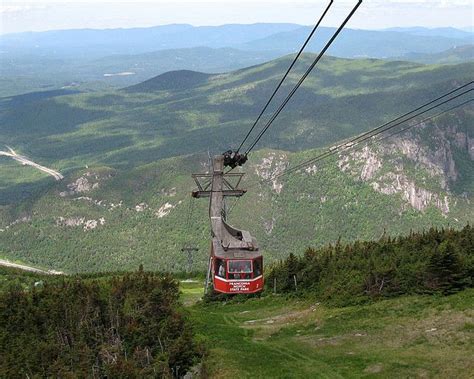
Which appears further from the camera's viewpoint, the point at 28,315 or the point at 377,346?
the point at 28,315

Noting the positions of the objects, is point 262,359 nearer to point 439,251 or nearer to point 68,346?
point 68,346

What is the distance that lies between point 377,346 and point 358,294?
1757cm

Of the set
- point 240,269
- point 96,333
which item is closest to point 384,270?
point 240,269

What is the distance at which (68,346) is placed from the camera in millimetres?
53031

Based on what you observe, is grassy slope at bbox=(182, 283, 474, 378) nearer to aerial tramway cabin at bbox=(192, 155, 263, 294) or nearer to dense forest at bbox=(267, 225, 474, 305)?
dense forest at bbox=(267, 225, 474, 305)

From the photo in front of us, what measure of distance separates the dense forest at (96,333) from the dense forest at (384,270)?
20275 millimetres

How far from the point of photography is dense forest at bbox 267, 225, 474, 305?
5734 centimetres

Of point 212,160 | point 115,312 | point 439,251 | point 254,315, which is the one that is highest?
point 212,160

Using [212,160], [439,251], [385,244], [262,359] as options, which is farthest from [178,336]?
[385,244]

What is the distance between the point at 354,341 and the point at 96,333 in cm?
2368

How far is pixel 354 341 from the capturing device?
4803cm

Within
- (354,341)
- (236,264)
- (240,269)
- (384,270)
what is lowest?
(354,341)

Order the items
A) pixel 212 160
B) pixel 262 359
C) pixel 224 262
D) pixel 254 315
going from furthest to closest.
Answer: pixel 254 315
pixel 212 160
pixel 262 359
pixel 224 262

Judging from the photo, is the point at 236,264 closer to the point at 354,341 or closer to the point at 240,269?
the point at 240,269
